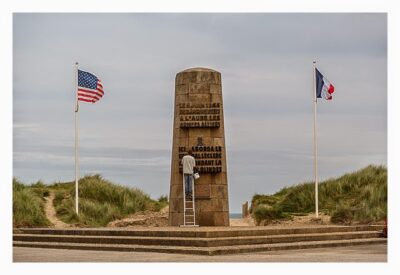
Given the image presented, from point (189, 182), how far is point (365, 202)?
9.22m

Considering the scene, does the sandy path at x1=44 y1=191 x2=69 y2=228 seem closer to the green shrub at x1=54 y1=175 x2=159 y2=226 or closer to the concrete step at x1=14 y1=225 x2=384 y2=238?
the green shrub at x1=54 y1=175 x2=159 y2=226

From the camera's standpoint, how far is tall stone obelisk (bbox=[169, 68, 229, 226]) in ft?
79.4

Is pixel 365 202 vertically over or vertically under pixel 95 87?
under

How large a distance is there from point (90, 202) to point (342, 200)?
32.3 feet

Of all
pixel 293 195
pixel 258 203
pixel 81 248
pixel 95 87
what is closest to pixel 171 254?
pixel 81 248

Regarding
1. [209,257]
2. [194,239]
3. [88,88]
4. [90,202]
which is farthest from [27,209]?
[209,257]

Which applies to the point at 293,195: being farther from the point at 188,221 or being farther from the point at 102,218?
the point at 188,221

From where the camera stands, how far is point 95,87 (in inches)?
1153

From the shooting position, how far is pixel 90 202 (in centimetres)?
3319

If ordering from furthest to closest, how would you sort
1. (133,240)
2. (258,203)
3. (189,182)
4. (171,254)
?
1. (258,203)
2. (189,182)
3. (133,240)
4. (171,254)

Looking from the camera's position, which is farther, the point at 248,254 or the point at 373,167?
the point at 373,167

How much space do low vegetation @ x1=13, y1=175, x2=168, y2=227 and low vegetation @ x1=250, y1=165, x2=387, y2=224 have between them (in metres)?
4.94

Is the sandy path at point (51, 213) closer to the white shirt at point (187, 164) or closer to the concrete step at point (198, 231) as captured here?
the concrete step at point (198, 231)

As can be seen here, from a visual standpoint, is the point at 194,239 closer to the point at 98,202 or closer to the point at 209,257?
the point at 209,257
